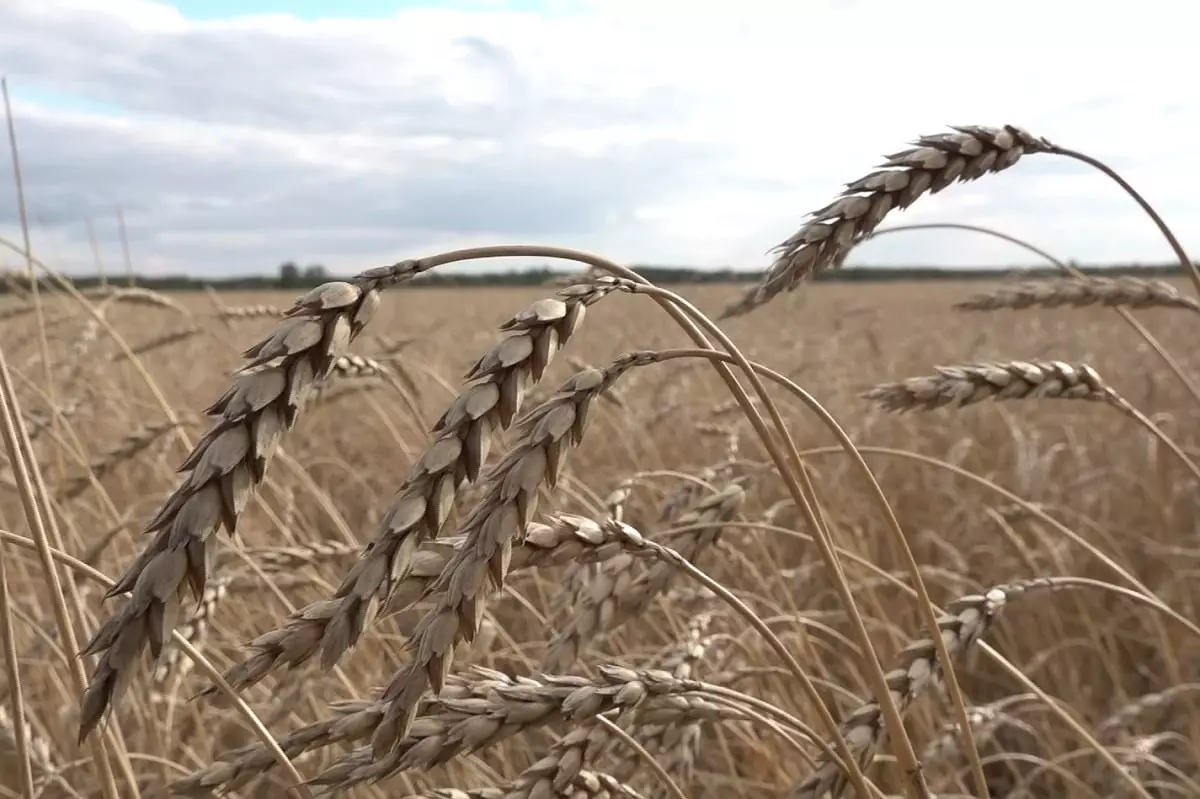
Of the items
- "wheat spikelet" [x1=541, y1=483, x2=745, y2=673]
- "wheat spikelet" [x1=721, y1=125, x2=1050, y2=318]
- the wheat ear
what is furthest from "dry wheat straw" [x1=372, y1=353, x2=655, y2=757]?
"wheat spikelet" [x1=541, y1=483, x2=745, y2=673]

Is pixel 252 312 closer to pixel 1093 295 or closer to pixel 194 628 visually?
pixel 194 628

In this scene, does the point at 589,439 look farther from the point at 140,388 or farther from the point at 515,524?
the point at 515,524

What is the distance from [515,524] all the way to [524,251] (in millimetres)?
206

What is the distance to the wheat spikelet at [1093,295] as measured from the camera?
1398 mm

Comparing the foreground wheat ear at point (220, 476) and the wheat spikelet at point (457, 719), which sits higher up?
the foreground wheat ear at point (220, 476)

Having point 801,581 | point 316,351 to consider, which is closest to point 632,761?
point 316,351

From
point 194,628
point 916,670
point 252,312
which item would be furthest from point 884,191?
point 252,312

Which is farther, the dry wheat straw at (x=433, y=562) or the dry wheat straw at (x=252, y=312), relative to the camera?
the dry wheat straw at (x=252, y=312)

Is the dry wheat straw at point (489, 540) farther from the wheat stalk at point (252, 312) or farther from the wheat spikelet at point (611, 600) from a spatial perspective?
the wheat stalk at point (252, 312)

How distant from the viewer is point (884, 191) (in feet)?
3.08

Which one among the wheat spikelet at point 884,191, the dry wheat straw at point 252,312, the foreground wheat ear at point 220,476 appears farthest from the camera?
the dry wheat straw at point 252,312

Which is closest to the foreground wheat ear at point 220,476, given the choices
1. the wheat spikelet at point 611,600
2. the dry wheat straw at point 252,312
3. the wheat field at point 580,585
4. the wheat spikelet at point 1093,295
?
the wheat field at point 580,585

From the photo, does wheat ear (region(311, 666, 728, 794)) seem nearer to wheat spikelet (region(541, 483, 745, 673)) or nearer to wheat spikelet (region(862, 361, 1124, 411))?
wheat spikelet (region(541, 483, 745, 673))

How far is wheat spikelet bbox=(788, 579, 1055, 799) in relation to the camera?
1.00 m
